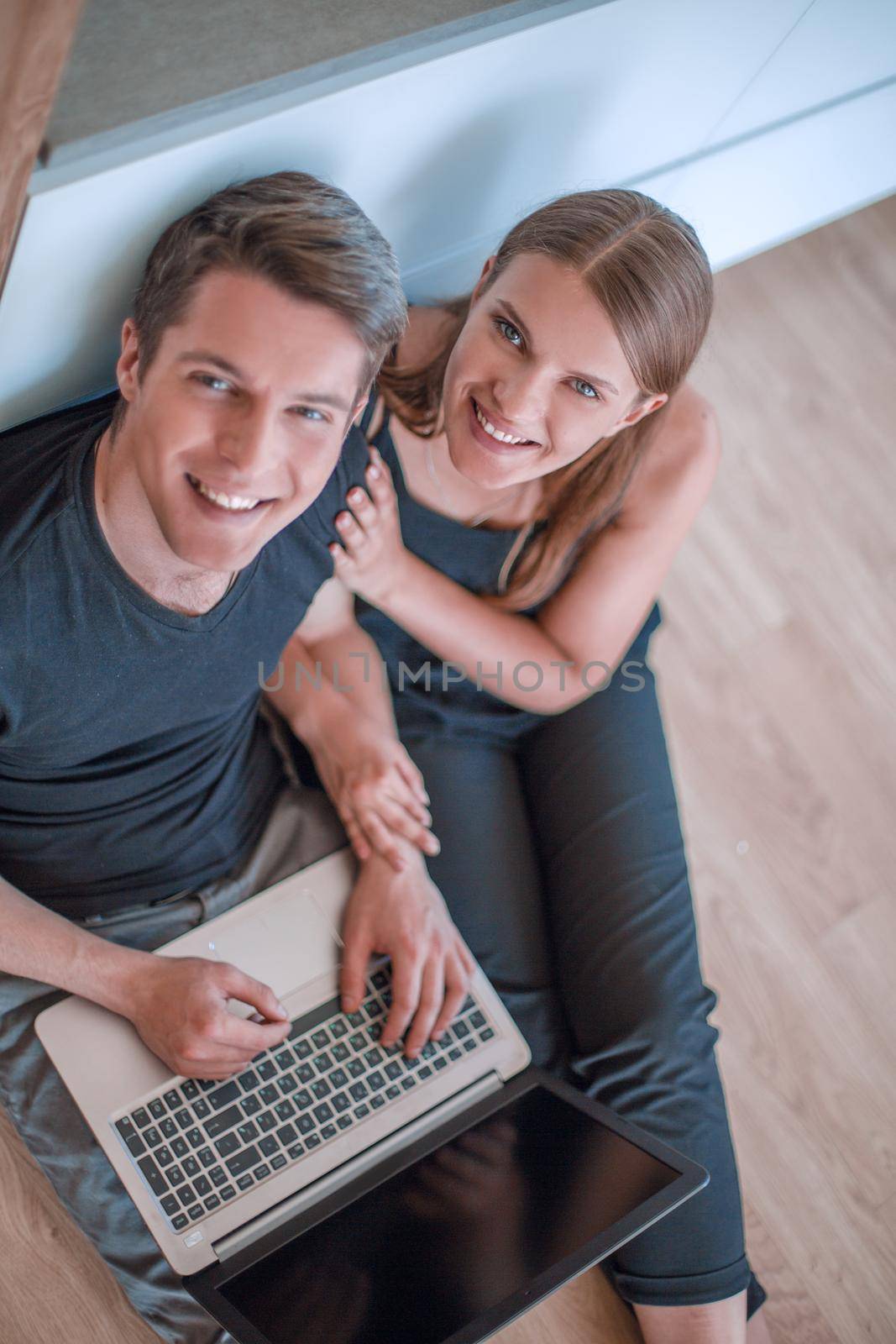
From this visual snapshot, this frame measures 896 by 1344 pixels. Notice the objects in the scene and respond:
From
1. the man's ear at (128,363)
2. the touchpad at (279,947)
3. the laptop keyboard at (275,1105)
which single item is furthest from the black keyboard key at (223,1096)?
the man's ear at (128,363)

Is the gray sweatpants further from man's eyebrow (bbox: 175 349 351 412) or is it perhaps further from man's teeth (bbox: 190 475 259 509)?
man's eyebrow (bbox: 175 349 351 412)

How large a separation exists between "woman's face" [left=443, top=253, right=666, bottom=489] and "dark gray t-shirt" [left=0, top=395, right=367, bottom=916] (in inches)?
5.1

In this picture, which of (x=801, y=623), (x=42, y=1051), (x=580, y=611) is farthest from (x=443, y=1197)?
(x=801, y=623)

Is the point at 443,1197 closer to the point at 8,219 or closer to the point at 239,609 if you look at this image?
the point at 239,609

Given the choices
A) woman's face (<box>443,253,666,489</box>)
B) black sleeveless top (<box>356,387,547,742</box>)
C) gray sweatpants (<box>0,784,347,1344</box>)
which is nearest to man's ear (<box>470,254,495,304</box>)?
woman's face (<box>443,253,666,489</box>)

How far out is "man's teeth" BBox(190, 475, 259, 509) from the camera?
2.86 feet

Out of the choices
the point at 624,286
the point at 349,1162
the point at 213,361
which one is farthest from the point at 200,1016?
the point at 624,286

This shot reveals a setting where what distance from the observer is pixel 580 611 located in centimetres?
136

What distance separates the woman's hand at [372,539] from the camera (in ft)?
3.78

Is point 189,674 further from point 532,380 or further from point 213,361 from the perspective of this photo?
point 532,380

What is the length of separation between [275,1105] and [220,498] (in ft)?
1.95

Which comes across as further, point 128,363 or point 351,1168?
point 351,1168

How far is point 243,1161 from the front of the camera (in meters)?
1.02

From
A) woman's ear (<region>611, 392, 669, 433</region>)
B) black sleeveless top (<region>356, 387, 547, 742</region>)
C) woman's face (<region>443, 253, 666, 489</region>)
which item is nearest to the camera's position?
woman's face (<region>443, 253, 666, 489</region>)
